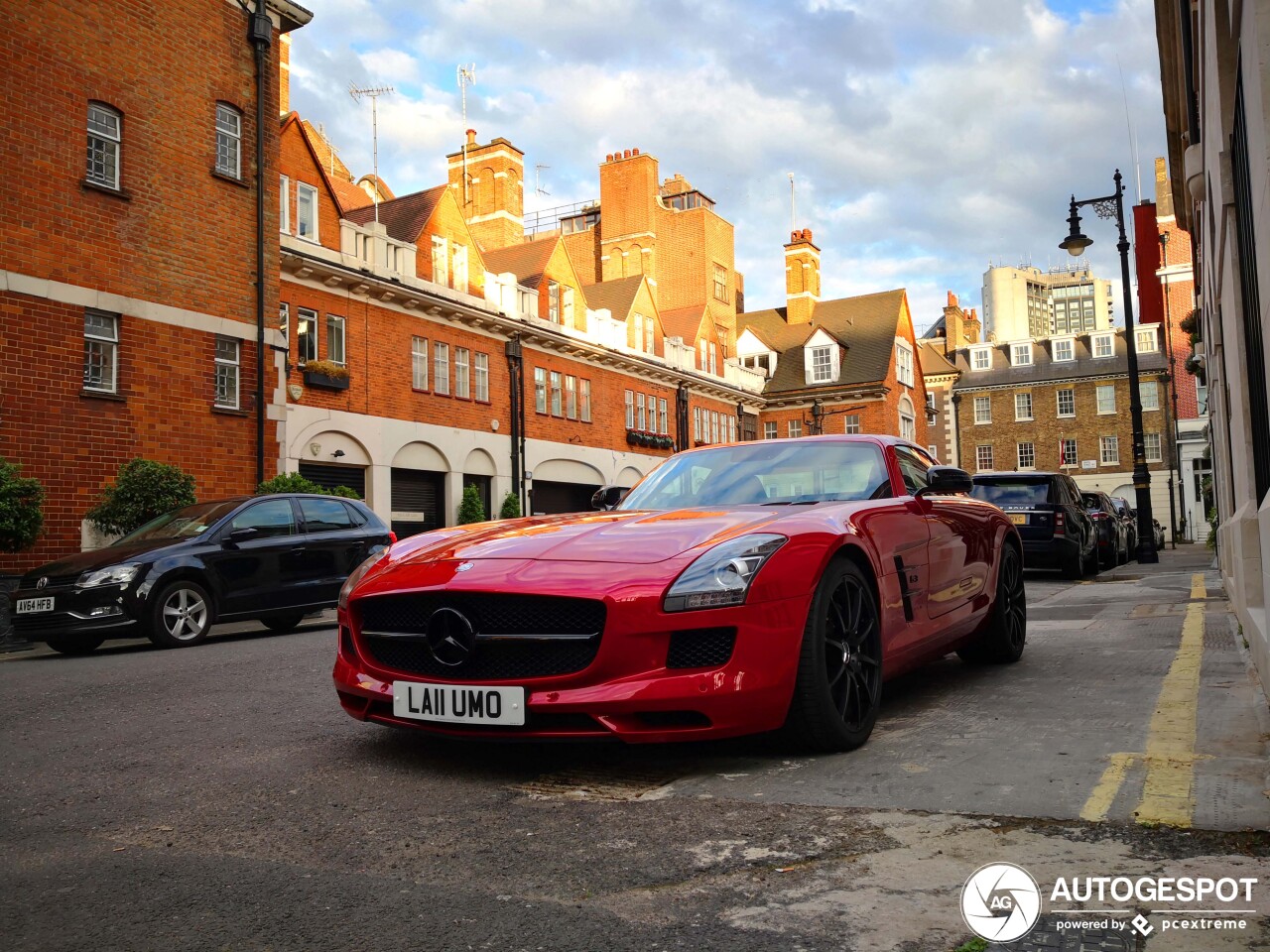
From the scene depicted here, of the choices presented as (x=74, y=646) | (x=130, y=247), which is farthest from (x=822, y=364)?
(x=74, y=646)

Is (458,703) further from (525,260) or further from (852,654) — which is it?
(525,260)

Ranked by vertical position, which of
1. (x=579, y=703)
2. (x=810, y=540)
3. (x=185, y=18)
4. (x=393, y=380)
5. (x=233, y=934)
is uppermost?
(x=185, y=18)

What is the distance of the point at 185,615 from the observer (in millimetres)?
10680

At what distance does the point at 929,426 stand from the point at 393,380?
4953 centimetres

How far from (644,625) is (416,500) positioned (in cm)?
2456

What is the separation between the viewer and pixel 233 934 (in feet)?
8.13

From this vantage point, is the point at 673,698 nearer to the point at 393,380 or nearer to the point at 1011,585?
the point at 1011,585

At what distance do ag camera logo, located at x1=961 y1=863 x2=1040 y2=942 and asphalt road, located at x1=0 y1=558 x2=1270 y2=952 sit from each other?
5 centimetres

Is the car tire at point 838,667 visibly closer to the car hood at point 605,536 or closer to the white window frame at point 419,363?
the car hood at point 605,536

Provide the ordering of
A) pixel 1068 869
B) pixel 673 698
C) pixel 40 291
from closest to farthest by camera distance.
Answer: pixel 1068 869
pixel 673 698
pixel 40 291

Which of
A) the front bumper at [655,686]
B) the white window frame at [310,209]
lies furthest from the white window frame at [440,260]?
the front bumper at [655,686]

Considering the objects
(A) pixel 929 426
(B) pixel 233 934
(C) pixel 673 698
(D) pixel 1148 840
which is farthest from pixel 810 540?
(A) pixel 929 426

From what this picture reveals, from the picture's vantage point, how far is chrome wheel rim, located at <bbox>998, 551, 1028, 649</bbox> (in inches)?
263

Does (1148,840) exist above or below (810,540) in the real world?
below
